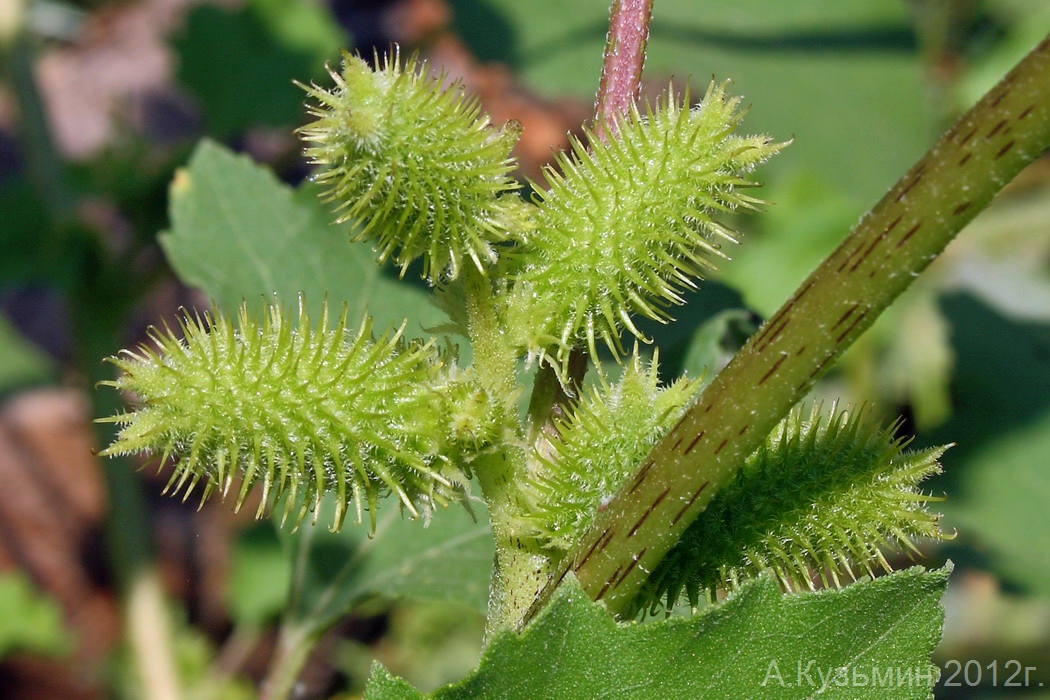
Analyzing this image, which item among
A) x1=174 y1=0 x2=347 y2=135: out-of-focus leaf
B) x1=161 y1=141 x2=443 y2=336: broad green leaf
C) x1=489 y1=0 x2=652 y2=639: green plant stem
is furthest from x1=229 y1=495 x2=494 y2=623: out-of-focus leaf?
x1=174 y1=0 x2=347 y2=135: out-of-focus leaf

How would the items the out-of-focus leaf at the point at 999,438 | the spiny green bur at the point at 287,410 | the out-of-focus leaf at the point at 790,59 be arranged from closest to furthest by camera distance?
the spiny green bur at the point at 287,410 < the out-of-focus leaf at the point at 999,438 < the out-of-focus leaf at the point at 790,59

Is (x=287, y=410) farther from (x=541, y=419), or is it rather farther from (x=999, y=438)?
(x=999, y=438)

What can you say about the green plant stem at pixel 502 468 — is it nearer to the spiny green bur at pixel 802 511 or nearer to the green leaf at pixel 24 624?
the spiny green bur at pixel 802 511

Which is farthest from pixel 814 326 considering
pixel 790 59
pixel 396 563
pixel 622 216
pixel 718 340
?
pixel 790 59

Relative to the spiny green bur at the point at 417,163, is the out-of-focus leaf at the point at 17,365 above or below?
below

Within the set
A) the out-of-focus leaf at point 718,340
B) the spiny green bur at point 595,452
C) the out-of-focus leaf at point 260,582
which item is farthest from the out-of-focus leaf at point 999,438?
the out-of-focus leaf at point 260,582

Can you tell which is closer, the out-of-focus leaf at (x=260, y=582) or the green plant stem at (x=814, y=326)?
the green plant stem at (x=814, y=326)

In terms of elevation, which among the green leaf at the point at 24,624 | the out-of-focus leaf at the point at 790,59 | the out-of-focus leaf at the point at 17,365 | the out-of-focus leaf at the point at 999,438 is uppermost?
the out-of-focus leaf at the point at 790,59

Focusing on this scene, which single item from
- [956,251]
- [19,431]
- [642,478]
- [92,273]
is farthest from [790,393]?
[19,431]
